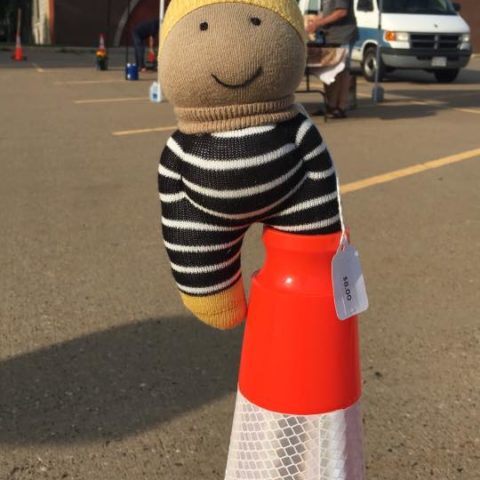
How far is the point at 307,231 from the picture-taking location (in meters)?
1.83

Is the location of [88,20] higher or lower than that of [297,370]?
higher

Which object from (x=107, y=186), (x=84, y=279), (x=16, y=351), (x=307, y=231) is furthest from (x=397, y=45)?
(x=307, y=231)

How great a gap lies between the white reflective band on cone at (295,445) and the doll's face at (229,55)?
763mm

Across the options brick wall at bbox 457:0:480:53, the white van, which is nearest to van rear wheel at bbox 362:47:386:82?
the white van

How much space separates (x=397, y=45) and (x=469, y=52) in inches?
69.1

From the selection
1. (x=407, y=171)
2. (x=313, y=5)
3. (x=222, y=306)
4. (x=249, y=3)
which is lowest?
(x=407, y=171)

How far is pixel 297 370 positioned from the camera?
1.81m

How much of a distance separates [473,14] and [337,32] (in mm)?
21749

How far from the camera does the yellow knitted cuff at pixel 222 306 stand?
194 cm

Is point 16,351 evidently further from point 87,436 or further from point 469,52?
point 469,52

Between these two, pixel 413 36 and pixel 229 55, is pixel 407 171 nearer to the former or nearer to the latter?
pixel 229 55

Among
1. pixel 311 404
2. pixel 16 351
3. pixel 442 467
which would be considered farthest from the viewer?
pixel 16 351

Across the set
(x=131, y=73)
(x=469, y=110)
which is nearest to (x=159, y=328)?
(x=469, y=110)

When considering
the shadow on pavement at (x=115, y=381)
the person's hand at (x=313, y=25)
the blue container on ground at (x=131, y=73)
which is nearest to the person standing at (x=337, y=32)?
the person's hand at (x=313, y=25)
